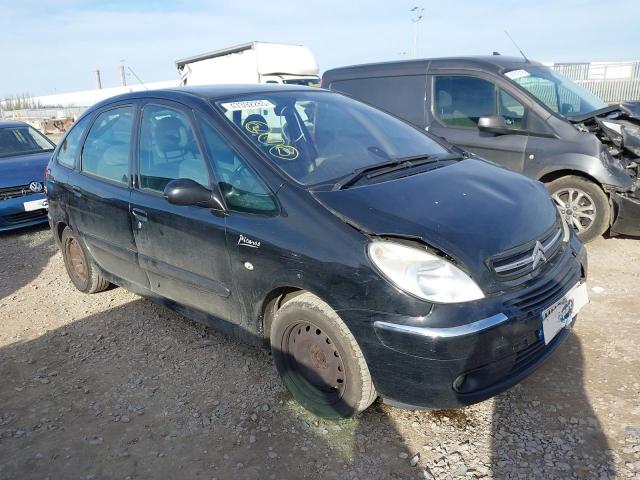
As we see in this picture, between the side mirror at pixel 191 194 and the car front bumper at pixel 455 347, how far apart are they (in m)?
0.99

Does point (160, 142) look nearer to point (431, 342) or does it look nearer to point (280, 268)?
point (280, 268)

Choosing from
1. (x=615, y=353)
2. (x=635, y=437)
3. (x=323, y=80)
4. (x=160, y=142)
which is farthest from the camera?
(x=323, y=80)

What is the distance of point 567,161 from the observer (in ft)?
15.5

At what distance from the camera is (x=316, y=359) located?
261 cm

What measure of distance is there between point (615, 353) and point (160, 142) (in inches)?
123

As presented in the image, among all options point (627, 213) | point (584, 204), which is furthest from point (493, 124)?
point (627, 213)

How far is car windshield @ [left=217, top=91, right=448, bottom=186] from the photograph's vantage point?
282 centimetres

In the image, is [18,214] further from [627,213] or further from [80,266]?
[627,213]

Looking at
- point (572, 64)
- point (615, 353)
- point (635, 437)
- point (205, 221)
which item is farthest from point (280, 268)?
point (572, 64)

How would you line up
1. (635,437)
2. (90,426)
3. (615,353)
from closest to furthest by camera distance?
(635,437) → (90,426) → (615,353)

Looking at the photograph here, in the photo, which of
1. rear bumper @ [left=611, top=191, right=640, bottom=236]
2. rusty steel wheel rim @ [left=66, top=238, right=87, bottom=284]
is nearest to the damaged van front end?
rear bumper @ [left=611, top=191, right=640, bottom=236]

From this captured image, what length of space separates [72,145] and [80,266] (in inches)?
42.1

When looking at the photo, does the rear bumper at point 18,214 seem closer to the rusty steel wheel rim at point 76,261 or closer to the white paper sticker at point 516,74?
the rusty steel wheel rim at point 76,261

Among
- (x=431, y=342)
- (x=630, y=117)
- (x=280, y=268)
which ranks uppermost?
(x=630, y=117)
